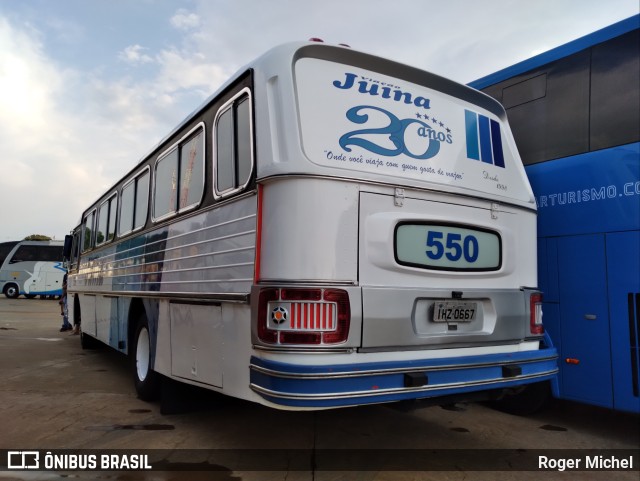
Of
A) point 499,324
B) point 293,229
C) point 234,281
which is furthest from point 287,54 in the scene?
point 499,324

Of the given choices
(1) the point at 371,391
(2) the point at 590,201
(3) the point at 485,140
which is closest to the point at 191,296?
(1) the point at 371,391

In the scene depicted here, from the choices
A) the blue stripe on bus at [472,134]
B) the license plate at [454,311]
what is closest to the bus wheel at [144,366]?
the license plate at [454,311]

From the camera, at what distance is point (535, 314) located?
14.1 ft

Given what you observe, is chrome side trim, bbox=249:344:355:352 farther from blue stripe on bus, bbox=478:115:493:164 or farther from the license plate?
blue stripe on bus, bbox=478:115:493:164

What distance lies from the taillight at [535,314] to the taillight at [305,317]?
1916 mm

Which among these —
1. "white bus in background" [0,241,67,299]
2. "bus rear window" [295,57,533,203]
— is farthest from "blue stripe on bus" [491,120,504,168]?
"white bus in background" [0,241,67,299]

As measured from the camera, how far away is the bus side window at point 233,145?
370 cm

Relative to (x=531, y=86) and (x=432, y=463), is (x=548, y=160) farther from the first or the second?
(x=432, y=463)

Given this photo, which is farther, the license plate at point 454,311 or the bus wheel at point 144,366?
the bus wheel at point 144,366

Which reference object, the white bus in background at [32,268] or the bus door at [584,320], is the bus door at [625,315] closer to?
the bus door at [584,320]

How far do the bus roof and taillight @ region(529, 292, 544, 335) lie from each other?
247 cm

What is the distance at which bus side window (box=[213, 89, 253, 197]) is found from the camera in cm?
370

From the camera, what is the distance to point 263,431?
4785 millimetres

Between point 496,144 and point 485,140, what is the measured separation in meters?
0.16
